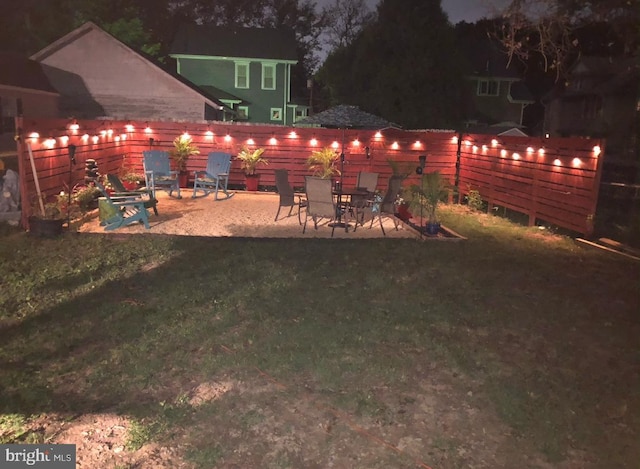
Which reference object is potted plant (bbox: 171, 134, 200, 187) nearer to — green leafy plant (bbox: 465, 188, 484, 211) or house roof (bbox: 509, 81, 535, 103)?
green leafy plant (bbox: 465, 188, 484, 211)

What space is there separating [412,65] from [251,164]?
10880 millimetres

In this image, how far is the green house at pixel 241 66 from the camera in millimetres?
26844

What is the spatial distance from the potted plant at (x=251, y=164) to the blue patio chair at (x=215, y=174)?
109cm

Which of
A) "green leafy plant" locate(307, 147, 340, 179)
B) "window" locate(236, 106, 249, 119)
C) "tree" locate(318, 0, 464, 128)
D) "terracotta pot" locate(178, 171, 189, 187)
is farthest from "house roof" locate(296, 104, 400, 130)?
"window" locate(236, 106, 249, 119)

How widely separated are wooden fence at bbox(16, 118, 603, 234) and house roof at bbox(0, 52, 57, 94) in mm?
7052

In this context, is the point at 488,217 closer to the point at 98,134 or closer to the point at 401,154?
the point at 401,154

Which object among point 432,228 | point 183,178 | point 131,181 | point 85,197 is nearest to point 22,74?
point 183,178

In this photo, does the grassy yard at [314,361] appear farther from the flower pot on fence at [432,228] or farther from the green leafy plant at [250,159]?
the green leafy plant at [250,159]

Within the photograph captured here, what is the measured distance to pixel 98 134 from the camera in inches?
444

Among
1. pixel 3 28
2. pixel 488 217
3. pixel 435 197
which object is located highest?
pixel 3 28

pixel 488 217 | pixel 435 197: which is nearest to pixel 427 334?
pixel 435 197

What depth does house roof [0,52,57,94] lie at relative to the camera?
17688 millimetres

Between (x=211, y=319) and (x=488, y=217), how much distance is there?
812cm

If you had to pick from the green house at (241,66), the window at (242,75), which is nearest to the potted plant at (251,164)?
the green house at (241,66)
